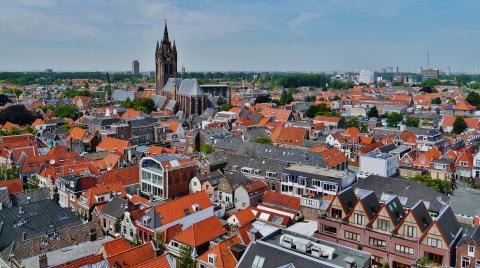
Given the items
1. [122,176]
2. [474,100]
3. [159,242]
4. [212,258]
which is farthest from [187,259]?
[474,100]

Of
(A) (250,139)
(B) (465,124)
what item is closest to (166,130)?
(A) (250,139)

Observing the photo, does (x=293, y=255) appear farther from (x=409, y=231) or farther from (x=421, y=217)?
(x=421, y=217)

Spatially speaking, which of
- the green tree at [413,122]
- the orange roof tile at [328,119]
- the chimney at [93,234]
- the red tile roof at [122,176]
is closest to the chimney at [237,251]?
the chimney at [93,234]

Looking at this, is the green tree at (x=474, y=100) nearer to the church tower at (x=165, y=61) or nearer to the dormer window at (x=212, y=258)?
the church tower at (x=165, y=61)

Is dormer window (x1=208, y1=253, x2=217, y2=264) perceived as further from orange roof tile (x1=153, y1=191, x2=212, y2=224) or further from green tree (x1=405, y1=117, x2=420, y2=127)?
green tree (x1=405, y1=117, x2=420, y2=127)

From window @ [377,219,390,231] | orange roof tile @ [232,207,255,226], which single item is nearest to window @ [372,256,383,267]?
window @ [377,219,390,231]

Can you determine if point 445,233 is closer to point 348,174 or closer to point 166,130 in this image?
point 348,174
